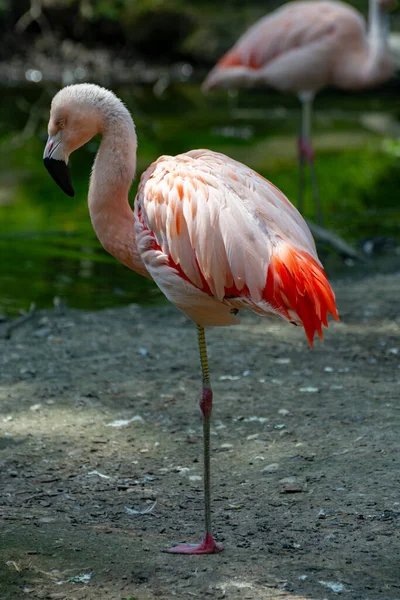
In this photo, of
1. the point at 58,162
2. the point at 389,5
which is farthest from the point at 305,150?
the point at 58,162

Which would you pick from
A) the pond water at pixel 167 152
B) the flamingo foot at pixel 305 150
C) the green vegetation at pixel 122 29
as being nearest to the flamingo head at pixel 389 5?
the flamingo foot at pixel 305 150

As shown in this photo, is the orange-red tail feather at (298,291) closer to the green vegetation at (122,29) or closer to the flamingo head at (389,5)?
the flamingo head at (389,5)

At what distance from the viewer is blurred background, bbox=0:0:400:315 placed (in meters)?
7.46

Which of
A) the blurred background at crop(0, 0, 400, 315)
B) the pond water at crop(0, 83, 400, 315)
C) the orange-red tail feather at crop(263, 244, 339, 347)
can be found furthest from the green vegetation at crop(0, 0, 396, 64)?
the orange-red tail feather at crop(263, 244, 339, 347)

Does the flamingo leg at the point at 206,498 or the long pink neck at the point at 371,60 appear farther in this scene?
the long pink neck at the point at 371,60

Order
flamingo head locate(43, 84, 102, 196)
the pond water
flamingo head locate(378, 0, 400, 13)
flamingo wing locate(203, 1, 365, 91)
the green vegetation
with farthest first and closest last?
the green vegetation, flamingo wing locate(203, 1, 365, 91), flamingo head locate(378, 0, 400, 13), the pond water, flamingo head locate(43, 84, 102, 196)

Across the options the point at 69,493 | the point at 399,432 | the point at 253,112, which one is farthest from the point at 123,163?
the point at 253,112

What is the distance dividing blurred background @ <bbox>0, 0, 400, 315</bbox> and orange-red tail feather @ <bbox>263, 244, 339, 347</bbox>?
3.56m

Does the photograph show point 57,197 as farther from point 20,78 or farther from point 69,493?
point 20,78

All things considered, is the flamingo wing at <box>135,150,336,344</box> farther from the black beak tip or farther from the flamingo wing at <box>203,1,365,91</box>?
the flamingo wing at <box>203,1,365,91</box>

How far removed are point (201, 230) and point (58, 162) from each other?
73 centimetres

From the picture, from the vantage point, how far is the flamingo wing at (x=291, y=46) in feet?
28.0

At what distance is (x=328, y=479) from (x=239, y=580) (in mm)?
889

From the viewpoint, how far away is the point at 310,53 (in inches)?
335
